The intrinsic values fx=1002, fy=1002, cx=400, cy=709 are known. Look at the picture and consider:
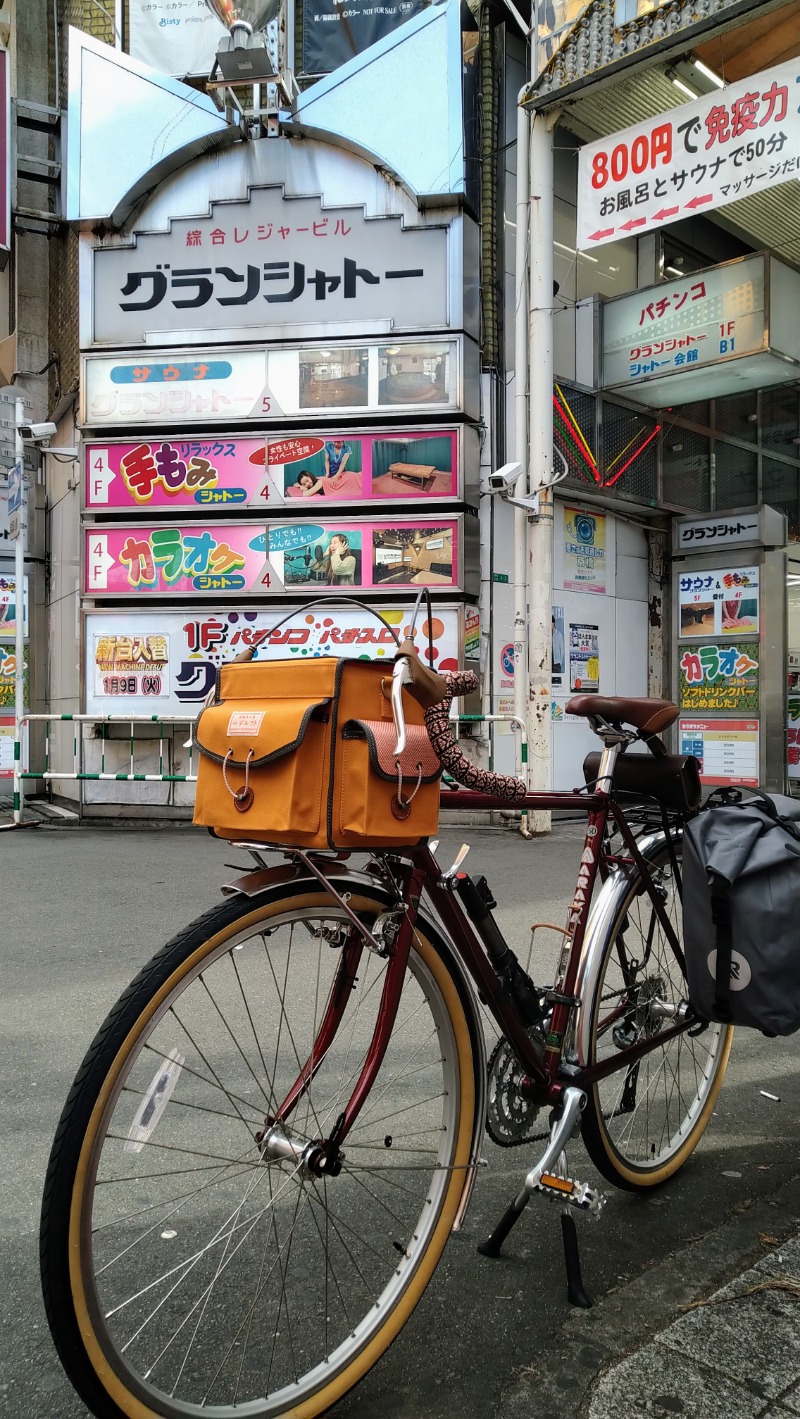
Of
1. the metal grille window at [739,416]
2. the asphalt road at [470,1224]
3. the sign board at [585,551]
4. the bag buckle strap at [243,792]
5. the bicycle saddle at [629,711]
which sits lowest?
the asphalt road at [470,1224]

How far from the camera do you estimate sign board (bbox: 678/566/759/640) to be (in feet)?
41.2

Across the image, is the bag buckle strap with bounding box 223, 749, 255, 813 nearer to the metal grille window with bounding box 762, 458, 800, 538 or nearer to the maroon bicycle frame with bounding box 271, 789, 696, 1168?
the maroon bicycle frame with bounding box 271, 789, 696, 1168

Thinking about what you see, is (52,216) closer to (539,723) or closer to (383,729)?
(539,723)

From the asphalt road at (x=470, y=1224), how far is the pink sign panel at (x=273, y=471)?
621 centimetres

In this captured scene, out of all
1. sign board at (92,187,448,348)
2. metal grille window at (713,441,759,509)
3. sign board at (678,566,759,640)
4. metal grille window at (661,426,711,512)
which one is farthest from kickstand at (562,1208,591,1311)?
metal grille window at (713,441,759,509)

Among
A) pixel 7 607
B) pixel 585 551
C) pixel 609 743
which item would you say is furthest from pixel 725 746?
pixel 609 743

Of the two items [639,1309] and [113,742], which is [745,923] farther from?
[113,742]

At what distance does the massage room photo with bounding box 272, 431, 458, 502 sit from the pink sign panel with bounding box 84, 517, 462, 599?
12.1 inches

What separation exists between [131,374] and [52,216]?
3775 mm

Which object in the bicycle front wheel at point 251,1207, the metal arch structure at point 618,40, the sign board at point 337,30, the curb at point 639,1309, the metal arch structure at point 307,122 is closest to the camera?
the bicycle front wheel at point 251,1207

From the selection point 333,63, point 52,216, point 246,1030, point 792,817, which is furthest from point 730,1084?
point 52,216

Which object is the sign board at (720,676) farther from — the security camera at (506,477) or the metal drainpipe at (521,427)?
the security camera at (506,477)

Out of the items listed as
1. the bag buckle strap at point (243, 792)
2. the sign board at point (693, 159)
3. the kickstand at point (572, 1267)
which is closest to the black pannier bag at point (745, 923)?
the kickstand at point (572, 1267)

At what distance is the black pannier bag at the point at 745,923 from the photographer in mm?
2236
